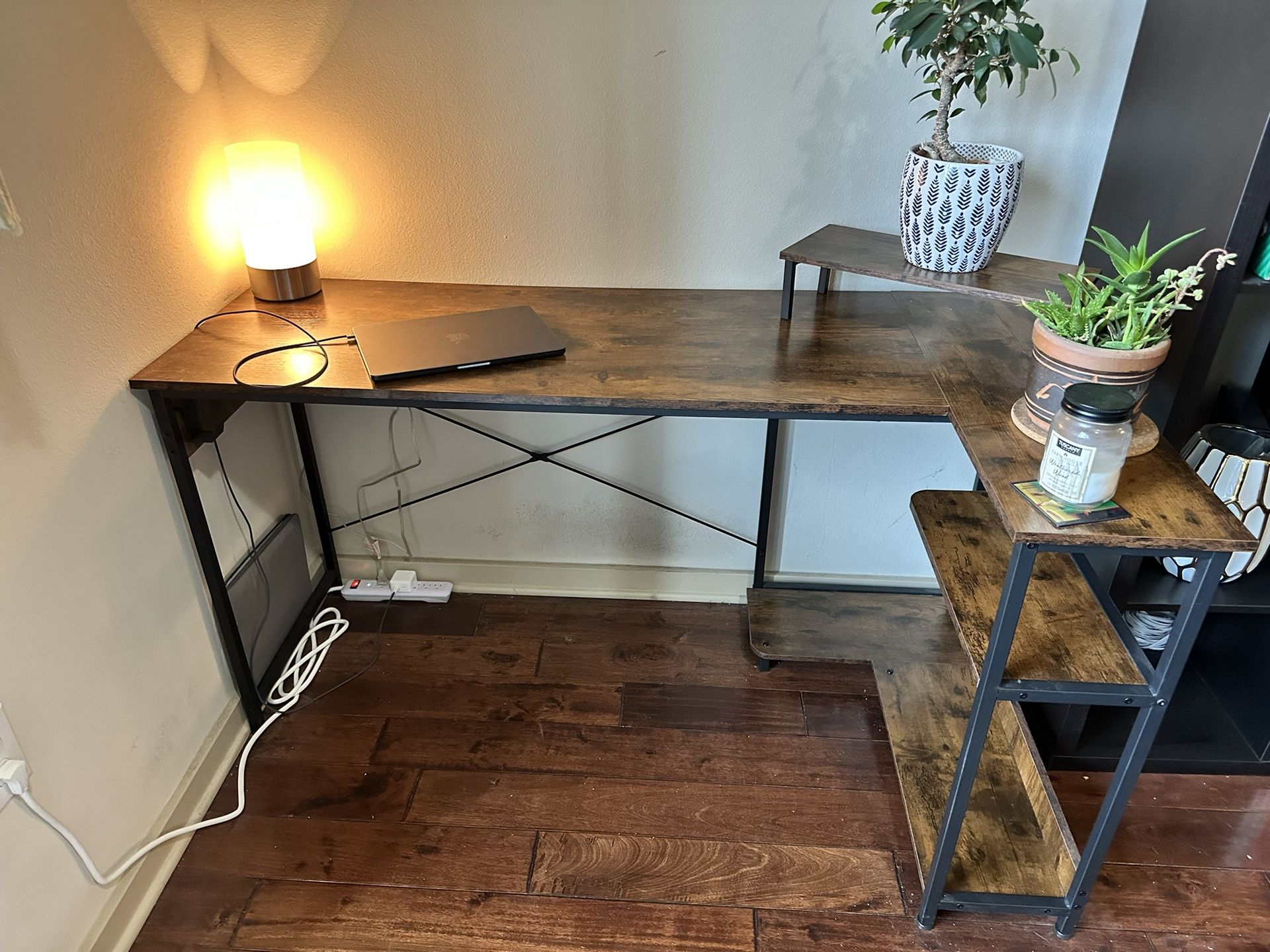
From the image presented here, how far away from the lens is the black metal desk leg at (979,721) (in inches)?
43.4

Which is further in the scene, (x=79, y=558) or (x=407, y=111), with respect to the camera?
(x=407, y=111)

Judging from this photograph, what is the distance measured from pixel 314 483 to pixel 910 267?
1.45 m

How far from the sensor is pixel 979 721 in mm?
1229

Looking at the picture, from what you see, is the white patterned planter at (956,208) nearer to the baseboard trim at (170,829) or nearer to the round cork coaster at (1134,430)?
the round cork coaster at (1134,430)

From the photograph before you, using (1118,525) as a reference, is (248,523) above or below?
below

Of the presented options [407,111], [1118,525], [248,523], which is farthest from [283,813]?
[1118,525]

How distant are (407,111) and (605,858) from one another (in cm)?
148

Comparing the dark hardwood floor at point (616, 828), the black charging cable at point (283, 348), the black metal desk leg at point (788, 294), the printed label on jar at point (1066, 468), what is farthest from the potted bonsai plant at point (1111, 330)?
the black charging cable at point (283, 348)

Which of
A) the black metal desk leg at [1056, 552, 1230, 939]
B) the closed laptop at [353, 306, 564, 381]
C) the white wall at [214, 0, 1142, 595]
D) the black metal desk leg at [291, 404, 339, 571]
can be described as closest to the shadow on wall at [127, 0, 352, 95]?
the white wall at [214, 0, 1142, 595]

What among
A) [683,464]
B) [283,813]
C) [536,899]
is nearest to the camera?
[536,899]

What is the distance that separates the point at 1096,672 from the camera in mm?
1207

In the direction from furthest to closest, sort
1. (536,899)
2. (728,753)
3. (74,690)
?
(728,753) < (536,899) < (74,690)

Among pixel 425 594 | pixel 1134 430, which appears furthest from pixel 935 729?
pixel 425 594

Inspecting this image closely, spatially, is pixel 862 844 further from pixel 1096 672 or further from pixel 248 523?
pixel 248 523
